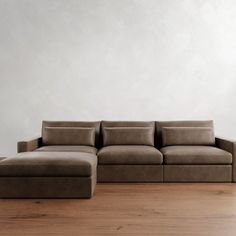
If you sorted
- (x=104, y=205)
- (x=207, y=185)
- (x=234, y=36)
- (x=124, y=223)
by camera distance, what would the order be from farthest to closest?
(x=234, y=36) → (x=207, y=185) → (x=104, y=205) → (x=124, y=223)

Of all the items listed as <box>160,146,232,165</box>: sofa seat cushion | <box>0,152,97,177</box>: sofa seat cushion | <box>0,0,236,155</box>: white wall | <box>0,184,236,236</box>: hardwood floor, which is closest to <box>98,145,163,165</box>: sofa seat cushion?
<box>160,146,232,165</box>: sofa seat cushion

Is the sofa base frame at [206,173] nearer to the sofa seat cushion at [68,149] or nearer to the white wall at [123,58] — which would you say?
the sofa seat cushion at [68,149]

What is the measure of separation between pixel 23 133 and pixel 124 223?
320cm

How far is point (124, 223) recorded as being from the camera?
2.53m

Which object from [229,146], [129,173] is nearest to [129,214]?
[129,173]

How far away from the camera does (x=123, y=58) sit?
5184 millimetres

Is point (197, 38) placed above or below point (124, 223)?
above

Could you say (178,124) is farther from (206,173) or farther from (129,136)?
(206,173)

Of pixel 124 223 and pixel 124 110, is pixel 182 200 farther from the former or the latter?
pixel 124 110

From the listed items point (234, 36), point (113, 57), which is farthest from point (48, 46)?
point (234, 36)

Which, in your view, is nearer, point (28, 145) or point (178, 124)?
point (28, 145)

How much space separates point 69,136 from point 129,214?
209 cm

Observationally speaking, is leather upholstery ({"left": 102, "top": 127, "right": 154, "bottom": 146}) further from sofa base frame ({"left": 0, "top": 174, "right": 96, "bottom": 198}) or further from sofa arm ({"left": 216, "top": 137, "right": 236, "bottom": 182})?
sofa base frame ({"left": 0, "top": 174, "right": 96, "bottom": 198})

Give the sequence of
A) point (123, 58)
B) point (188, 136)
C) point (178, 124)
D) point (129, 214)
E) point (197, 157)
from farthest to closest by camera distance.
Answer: point (123, 58) → point (178, 124) → point (188, 136) → point (197, 157) → point (129, 214)
